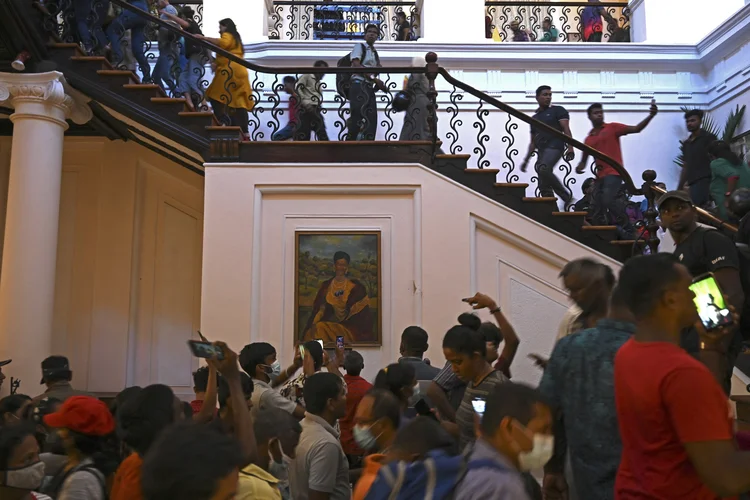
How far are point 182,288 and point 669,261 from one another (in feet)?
32.7

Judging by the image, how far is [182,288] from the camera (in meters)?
11.7

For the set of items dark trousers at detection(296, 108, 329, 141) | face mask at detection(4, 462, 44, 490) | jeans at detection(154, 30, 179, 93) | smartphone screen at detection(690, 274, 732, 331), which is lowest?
face mask at detection(4, 462, 44, 490)

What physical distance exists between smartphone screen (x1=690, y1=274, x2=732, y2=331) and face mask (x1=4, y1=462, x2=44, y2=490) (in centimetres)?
261

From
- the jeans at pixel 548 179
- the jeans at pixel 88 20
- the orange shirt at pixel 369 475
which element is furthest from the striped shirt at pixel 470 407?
the jeans at pixel 88 20

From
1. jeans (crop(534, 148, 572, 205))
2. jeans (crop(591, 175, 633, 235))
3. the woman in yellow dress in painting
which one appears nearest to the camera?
the woman in yellow dress in painting

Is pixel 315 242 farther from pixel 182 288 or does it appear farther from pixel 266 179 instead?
pixel 182 288

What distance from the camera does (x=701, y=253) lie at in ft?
14.9

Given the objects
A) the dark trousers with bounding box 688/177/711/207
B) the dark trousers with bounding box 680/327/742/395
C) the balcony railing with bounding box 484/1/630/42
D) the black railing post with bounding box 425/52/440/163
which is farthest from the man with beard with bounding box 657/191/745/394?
the balcony railing with bounding box 484/1/630/42

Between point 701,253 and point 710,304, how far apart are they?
5.49 ft

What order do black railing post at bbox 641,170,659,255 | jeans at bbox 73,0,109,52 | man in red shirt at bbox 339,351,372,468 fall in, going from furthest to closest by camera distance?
jeans at bbox 73,0,109,52 → black railing post at bbox 641,170,659,255 → man in red shirt at bbox 339,351,372,468

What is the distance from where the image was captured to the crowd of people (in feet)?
7.05

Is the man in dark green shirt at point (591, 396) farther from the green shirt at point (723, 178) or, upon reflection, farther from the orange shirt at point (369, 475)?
the green shirt at point (723, 178)

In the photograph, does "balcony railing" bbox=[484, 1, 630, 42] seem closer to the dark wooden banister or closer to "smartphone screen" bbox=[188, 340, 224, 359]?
the dark wooden banister

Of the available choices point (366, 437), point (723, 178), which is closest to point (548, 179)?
point (723, 178)
